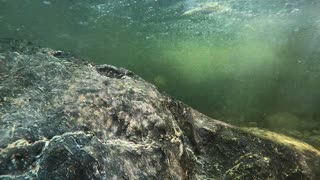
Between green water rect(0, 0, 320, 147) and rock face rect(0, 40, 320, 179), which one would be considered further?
green water rect(0, 0, 320, 147)

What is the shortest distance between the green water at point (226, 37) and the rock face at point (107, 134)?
5714 mm

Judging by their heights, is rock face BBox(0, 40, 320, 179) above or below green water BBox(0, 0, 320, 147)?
above

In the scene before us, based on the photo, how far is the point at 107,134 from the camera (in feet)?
11.2

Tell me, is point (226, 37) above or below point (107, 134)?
below

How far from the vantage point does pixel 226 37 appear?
2662 centimetres

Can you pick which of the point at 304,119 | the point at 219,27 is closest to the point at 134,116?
the point at 304,119

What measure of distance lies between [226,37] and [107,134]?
24.7 m

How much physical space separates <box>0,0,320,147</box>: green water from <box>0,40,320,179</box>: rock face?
18.7 feet

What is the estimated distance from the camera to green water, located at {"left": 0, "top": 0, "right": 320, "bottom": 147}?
47.0 feet

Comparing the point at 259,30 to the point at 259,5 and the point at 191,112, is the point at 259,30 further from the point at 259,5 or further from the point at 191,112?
the point at 191,112

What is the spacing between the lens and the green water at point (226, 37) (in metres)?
14.3

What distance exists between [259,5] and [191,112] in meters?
14.6

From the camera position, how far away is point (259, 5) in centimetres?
1764

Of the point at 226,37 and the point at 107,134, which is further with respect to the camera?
the point at 226,37
